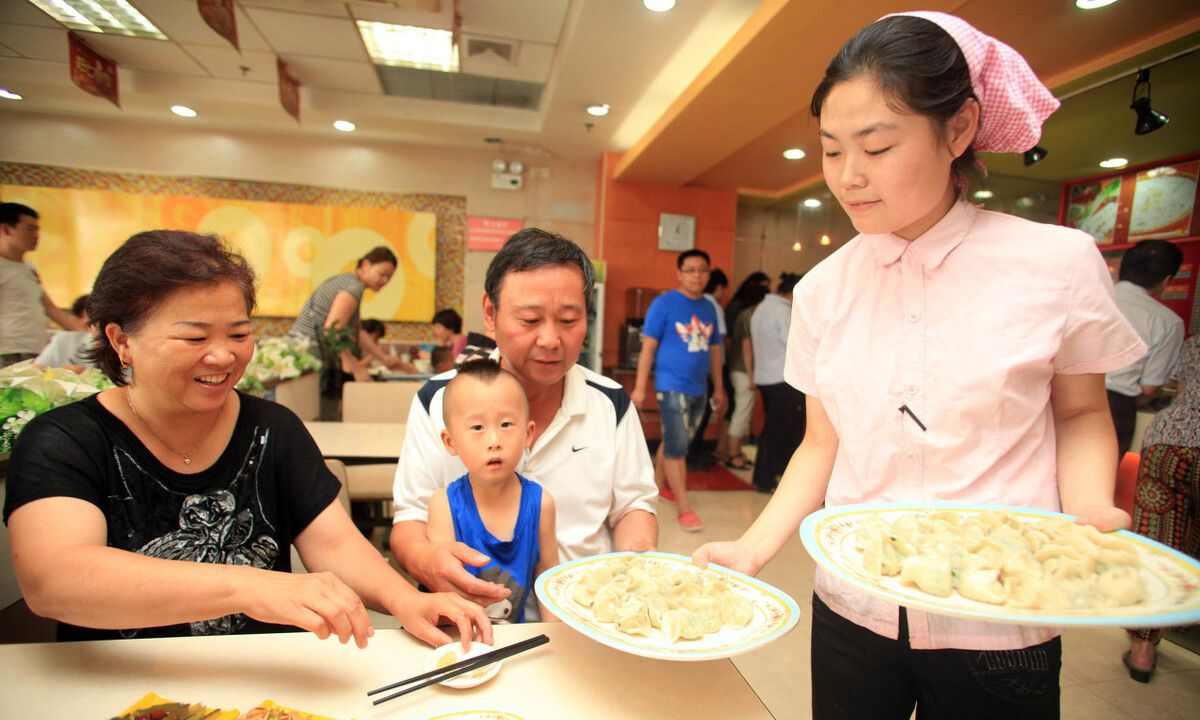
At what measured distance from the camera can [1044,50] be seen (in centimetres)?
391

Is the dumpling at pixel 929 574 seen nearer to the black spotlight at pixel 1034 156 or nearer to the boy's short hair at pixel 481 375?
the boy's short hair at pixel 481 375

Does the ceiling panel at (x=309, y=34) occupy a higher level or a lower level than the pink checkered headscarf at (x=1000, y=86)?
higher

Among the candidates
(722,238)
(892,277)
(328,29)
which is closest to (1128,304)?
(892,277)

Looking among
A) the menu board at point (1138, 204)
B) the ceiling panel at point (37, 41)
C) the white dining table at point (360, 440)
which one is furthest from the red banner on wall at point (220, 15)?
the menu board at point (1138, 204)

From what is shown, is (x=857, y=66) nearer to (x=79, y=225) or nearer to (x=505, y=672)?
(x=505, y=672)

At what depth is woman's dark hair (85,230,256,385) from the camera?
1114 millimetres

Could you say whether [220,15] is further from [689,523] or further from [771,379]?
[771,379]

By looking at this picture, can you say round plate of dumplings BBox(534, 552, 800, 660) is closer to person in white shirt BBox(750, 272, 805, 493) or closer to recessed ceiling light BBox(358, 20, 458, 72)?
person in white shirt BBox(750, 272, 805, 493)

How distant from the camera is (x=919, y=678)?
1042 millimetres

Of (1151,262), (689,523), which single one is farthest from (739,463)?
(1151,262)

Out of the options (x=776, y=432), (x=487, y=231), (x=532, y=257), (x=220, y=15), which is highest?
(x=220, y=15)

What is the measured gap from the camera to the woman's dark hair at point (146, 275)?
1.11 m

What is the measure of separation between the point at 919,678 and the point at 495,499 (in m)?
0.88

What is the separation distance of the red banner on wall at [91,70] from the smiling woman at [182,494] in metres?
4.84
